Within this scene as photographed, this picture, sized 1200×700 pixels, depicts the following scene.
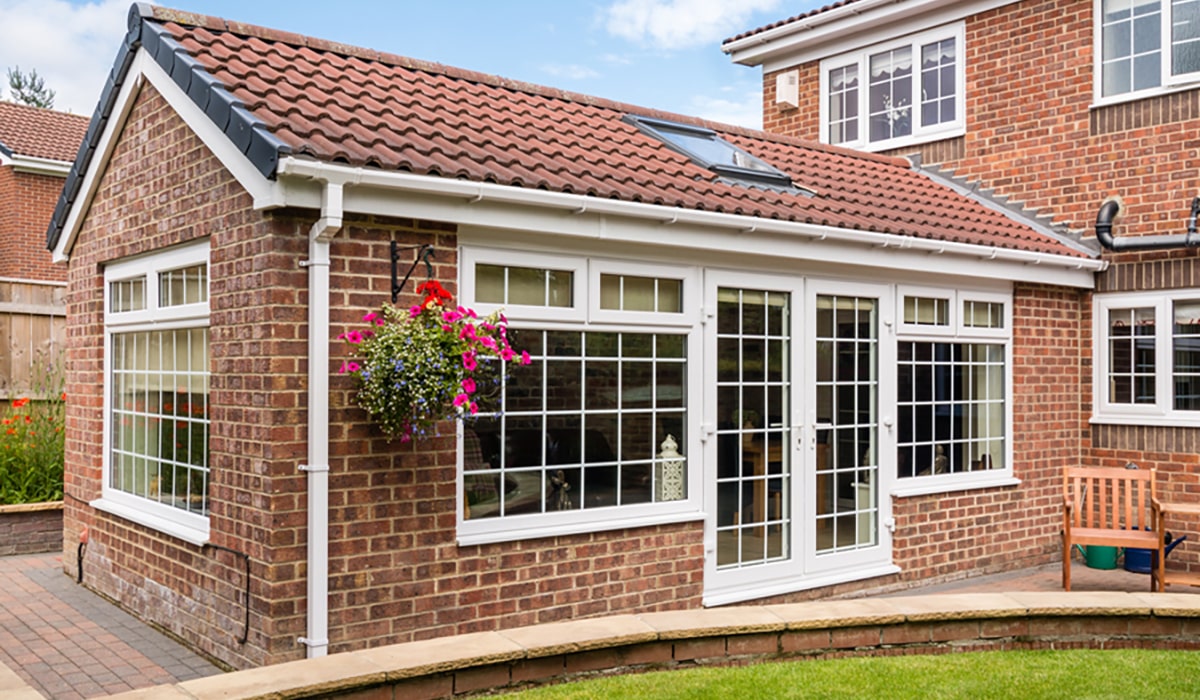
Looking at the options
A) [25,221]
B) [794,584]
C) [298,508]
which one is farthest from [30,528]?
[25,221]

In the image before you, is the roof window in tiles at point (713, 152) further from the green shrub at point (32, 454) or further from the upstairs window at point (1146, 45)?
the green shrub at point (32, 454)

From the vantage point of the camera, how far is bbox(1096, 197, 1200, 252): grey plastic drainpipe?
9.91 metres

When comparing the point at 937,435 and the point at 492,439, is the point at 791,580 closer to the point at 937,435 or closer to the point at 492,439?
the point at 937,435

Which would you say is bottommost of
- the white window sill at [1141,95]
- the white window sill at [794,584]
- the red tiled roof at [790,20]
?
the white window sill at [794,584]

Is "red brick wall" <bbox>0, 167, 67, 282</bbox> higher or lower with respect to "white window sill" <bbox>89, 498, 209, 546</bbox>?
higher

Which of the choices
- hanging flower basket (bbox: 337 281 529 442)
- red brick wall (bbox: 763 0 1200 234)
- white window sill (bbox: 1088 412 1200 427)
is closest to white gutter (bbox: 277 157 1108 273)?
hanging flower basket (bbox: 337 281 529 442)

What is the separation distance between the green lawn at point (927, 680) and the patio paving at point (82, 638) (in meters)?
2.49

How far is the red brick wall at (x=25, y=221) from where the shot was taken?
21500 millimetres

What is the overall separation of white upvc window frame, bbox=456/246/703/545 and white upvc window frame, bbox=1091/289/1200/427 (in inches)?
201

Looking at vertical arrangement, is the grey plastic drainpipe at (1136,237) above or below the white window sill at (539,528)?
above

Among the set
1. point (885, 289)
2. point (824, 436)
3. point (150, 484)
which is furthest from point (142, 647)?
point (885, 289)

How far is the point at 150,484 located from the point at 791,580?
478cm

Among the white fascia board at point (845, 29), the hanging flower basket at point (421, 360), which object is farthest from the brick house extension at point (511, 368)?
the white fascia board at point (845, 29)

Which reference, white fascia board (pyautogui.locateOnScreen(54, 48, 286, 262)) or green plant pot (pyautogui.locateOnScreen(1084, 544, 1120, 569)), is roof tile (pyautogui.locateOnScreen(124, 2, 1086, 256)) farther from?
green plant pot (pyautogui.locateOnScreen(1084, 544, 1120, 569))
